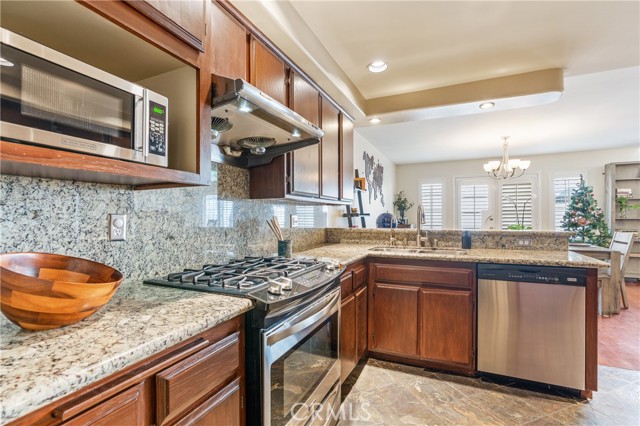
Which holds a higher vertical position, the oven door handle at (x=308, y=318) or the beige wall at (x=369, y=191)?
the beige wall at (x=369, y=191)

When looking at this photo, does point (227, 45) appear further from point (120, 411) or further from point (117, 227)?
point (120, 411)

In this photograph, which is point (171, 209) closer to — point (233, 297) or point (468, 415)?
point (233, 297)

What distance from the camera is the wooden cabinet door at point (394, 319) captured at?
7.53 feet

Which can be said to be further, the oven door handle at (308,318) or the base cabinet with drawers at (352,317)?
the base cabinet with drawers at (352,317)

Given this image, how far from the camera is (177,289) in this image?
1.19 m

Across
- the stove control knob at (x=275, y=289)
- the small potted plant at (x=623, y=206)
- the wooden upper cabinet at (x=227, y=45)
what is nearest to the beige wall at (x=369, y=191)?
the wooden upper cabinet at (x=227, y=45)

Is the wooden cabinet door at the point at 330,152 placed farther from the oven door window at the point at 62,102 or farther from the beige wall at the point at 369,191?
the oven door window at the point at 62,102

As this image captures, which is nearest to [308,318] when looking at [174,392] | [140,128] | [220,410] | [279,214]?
[220,410]

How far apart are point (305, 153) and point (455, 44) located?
139 cm

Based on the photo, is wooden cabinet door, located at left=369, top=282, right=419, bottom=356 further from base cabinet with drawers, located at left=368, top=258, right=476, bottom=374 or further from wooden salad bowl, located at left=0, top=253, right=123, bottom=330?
wooden salad bowl, located at left=0, top=253, right=123, bottom=330

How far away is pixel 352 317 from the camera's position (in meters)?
2.11

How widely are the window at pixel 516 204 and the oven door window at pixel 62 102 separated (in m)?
7.23

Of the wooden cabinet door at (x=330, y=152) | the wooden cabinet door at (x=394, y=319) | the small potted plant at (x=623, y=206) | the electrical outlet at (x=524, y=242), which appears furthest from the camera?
the small potted plant at (x=623, y=206)

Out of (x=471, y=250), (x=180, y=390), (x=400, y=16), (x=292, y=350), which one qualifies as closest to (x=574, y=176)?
(x=471, y=250)
